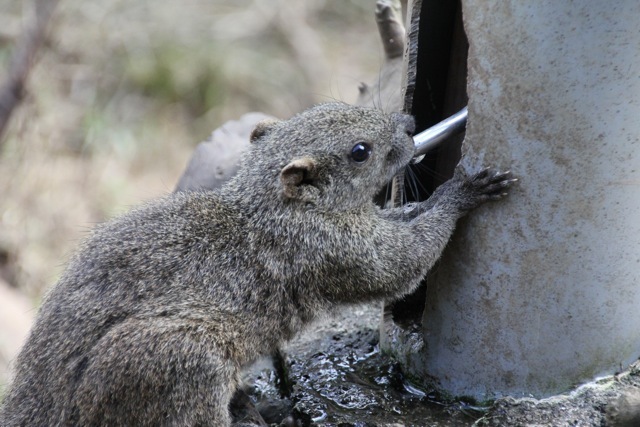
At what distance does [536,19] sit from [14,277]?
288 inches

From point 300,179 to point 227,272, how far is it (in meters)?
0.62

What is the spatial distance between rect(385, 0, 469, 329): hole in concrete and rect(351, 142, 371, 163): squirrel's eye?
1.29 ft

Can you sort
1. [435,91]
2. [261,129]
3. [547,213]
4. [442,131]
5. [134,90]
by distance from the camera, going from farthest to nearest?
[134,90]
[261,129]
[435,91]
[442,131]
[547,213]

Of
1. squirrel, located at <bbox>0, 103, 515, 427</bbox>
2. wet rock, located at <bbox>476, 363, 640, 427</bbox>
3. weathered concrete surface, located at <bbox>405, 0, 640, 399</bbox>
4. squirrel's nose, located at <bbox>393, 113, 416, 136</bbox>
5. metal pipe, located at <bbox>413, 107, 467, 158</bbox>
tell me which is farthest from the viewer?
squirrel's nose, located at <bbox>393, 113, 416, 136</bbox>

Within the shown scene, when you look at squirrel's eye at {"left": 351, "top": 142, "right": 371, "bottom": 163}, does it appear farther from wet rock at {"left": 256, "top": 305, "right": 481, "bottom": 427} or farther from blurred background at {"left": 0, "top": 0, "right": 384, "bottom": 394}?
blurred background at {"left": 0, "top": 0, "right": 384, "bottom": 394}

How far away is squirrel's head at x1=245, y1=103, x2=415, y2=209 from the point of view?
427 centimetres

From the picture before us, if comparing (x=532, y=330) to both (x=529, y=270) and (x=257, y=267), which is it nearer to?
(x=529, y=270)

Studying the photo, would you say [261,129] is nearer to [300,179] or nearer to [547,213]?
[300,179]

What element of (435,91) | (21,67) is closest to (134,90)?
(21,67)

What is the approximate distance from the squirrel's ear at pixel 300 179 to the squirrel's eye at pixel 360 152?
0.83 feet

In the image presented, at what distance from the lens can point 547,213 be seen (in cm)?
376

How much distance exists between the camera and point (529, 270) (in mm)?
3879

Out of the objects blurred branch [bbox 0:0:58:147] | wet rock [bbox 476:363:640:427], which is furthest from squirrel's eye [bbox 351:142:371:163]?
blurred branch [bbox 0:0:58:147]

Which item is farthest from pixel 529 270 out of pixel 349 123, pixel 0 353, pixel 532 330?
pixel 0 353
